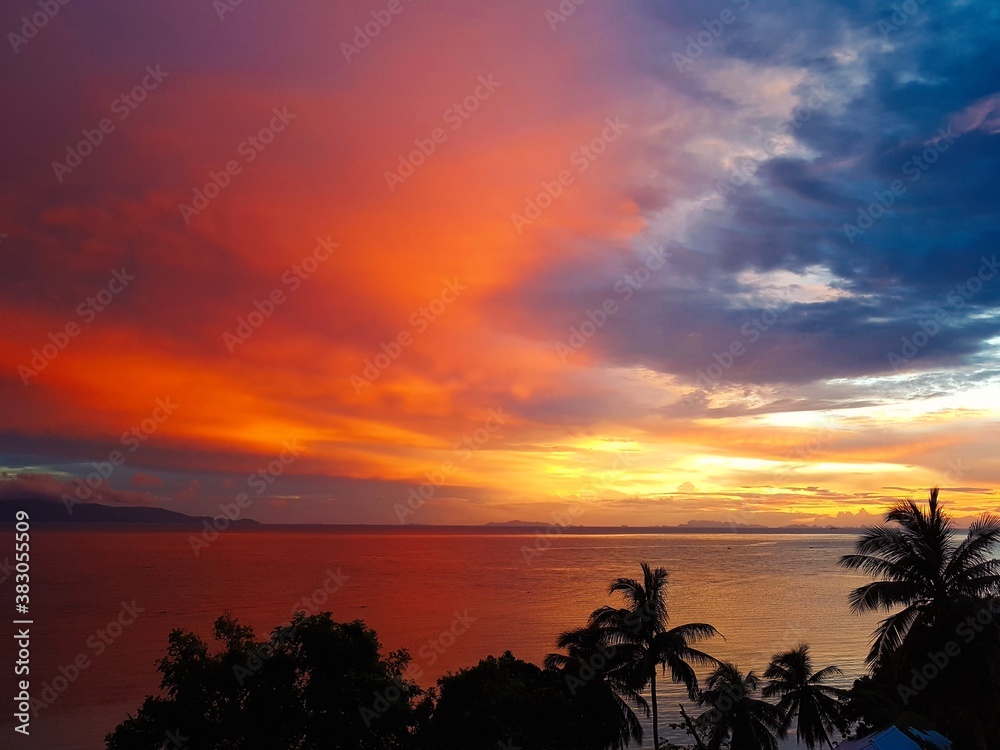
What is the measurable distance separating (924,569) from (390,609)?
84254mm

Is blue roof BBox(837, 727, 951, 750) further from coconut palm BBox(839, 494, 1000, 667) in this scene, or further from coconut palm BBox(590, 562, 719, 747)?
coconut palm BBox(590, 562, 719, 747)

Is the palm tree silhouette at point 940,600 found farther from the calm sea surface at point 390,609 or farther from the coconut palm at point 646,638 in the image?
the calm sea surface at point 390,609

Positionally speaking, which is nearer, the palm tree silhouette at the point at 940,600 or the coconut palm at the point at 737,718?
the palm tree silhouette at the point at 940,600

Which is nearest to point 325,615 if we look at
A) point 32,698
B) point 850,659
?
point 32,698

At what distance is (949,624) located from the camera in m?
22.9

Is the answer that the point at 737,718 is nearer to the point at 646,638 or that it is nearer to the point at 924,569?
the point at 646,638

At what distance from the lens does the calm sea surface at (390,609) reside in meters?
56.5

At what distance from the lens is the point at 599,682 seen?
29.8m

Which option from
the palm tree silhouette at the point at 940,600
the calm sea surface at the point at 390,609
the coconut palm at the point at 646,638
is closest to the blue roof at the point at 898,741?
the palm tree silhouette at the point at 940,600

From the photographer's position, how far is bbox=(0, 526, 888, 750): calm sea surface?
185 ft

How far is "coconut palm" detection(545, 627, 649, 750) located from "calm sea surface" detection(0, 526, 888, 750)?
15.8 meters

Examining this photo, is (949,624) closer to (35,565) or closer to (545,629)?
(545,629)

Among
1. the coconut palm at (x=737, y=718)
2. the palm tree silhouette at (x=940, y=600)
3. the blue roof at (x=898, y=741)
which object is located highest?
the palm tree silhouette at (x=940, y=600)

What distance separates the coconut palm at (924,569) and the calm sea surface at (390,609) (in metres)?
23.1
